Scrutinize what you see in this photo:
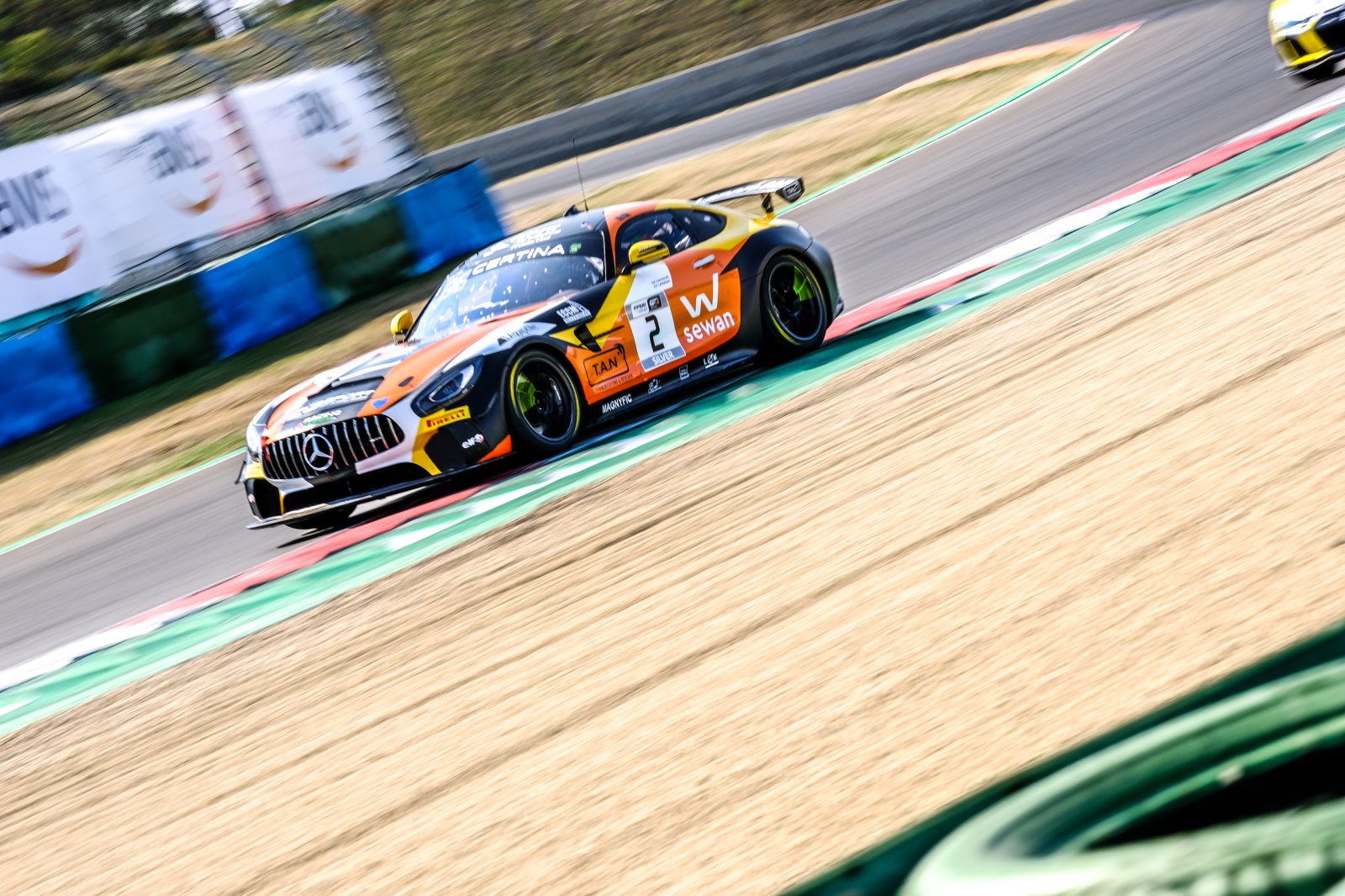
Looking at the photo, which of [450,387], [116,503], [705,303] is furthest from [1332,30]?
[116,503]

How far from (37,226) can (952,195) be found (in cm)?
985

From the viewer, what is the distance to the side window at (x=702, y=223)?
906cm

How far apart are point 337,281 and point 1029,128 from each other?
24.3 ft

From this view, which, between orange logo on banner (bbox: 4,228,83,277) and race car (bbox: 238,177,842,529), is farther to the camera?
orange logo on banner (bbox: 4,228,83,277)

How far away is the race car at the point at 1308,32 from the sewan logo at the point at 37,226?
12391mm

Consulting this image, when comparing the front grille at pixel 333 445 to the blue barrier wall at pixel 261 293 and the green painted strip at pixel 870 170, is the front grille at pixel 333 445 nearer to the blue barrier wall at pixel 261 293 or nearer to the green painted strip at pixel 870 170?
the green painted strip at pixel 870 170

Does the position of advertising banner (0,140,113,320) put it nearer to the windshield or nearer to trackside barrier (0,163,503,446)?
trackside barrier (0,163,503,446)

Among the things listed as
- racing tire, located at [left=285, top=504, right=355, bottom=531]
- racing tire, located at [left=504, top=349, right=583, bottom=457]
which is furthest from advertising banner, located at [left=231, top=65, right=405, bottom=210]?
racing tire, located at [left=504, top=349, right=583, bottom=457]

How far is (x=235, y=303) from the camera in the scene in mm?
15531

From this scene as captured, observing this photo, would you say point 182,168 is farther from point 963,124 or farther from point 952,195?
point 952,195

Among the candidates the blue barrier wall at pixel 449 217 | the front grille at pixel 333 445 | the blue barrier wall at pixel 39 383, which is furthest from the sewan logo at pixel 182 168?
the front grille at pixel 333 445

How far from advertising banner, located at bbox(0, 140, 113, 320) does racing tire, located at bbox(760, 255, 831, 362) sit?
10.6m

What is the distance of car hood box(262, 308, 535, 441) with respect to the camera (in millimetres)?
7703

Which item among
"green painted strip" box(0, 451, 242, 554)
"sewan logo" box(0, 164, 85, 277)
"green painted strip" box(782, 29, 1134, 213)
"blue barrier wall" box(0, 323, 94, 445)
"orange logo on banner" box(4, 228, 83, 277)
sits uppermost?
"sewan logo" box(0, 164, 85, 277)
